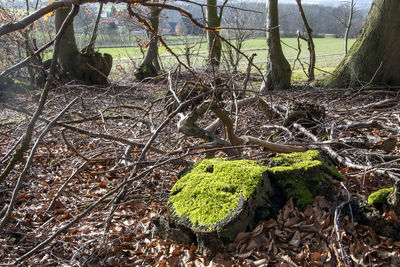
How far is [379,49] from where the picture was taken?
675 cm

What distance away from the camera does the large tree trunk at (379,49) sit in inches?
258

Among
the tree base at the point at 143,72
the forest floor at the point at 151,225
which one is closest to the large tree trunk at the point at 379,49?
the forest floor at the point at 151,225

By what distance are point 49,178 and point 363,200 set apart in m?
3.76

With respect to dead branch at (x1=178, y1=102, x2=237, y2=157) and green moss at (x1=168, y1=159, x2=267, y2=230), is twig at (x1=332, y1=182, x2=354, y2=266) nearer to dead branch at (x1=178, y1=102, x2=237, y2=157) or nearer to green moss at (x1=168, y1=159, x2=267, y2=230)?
green moss at (x1=168, y1=159, x2=267, y2=230)

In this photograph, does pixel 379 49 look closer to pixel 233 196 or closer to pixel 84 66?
pixel 233 196

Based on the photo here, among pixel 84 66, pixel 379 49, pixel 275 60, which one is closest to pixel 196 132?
pixel 379 49

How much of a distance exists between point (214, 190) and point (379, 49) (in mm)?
6397

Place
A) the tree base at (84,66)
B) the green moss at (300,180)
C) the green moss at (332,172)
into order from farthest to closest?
the tree base at (84,66) < the green moss at (332,172) < the green moss at (300,180)

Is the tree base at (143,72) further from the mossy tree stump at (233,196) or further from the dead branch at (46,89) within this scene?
the dead branch at (46,89)

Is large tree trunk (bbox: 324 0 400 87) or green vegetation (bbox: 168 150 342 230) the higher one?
large tree trunk (bbox: 324 0 400 87)

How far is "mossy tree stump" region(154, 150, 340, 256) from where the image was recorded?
220 centimetres

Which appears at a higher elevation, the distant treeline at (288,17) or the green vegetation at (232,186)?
the distant treeline at (288,17)

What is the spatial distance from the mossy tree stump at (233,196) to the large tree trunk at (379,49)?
478cm

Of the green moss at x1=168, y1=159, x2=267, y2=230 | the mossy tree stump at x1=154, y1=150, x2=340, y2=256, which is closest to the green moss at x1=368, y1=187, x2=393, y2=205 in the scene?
the mossy tree stump at x1=154, y1=150, x2=340, y2=256
